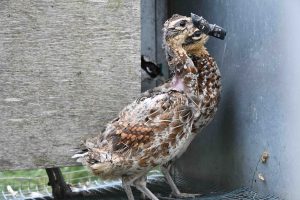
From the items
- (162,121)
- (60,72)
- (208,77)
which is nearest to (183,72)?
(208,77)

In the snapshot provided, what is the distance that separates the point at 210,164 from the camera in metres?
3.88

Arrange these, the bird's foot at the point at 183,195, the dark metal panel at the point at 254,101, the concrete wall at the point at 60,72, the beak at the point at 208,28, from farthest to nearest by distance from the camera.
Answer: the bird's foot at the point at 183,195 → the beak at the point at 208,28 → the concrete wall at the point at 60,72 → the dark metal panel at the point at 254,101

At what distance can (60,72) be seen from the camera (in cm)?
333

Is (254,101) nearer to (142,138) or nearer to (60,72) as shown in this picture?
(142,138)

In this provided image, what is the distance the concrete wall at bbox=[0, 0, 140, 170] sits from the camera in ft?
10.8

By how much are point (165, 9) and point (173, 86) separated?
1.16 metres

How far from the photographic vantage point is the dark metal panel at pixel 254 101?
3.03 meters

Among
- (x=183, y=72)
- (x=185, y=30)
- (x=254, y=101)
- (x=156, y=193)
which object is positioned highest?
(x=185, y=30)

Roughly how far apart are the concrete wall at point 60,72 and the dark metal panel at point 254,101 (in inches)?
21.1

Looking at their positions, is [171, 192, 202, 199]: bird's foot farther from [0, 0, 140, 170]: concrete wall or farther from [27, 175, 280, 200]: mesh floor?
[0, 0, 140, 170]: concrete wall

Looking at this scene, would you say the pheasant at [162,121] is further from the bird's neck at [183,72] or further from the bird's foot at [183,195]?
the bird's foot at [183,195]

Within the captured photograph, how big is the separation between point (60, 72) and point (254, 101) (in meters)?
0.96

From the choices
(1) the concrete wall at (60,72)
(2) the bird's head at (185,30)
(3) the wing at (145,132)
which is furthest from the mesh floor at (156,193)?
(2) the bird's head at (185,30)

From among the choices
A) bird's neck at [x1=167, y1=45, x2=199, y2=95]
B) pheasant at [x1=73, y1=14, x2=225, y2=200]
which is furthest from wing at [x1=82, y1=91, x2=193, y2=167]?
bird's neck at [x1=167, y1=45, x2=199, y2=95]
